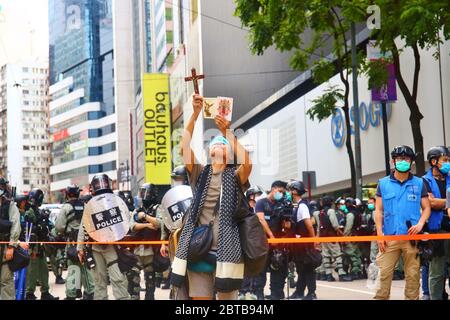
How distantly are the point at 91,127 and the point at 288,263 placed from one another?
394 ft

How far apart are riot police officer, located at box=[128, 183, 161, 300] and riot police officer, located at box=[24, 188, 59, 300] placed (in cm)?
202

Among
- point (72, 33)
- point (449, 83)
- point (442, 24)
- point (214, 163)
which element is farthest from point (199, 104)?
point (72, 33)

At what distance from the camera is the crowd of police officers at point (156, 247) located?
9750mm

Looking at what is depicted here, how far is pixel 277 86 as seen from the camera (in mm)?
45812

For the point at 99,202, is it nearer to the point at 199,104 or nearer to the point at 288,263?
the point at 288,263

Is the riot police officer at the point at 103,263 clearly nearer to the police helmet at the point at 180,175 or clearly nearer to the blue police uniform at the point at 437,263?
the police helmet at the point at 180,175

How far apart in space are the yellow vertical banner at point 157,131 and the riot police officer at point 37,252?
30.7 meters

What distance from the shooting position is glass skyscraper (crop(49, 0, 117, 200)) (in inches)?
5074

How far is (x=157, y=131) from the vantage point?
156 ft

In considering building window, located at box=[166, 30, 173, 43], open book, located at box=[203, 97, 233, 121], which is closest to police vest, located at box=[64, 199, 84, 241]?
open book, located at box=[203, 97, 233, 121]

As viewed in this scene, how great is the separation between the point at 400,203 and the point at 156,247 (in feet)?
15.1

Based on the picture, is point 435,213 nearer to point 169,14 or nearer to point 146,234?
point 146,234

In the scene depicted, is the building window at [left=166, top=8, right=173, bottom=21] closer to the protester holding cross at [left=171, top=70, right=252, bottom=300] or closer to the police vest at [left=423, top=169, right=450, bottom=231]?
the police vest at [left=423, top=169, right=450, bottom=231]
